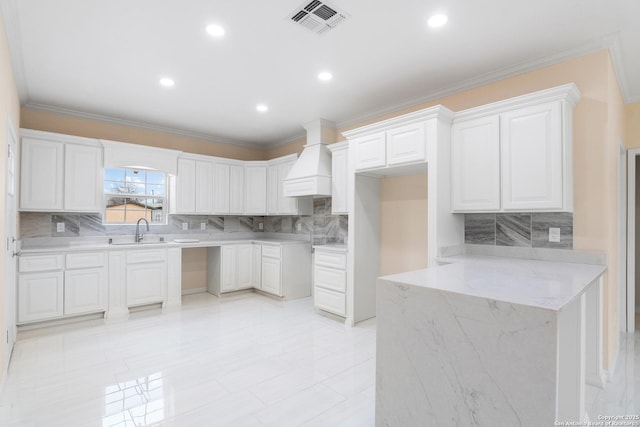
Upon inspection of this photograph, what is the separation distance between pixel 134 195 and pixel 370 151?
3.66 m

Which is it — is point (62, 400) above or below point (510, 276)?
below

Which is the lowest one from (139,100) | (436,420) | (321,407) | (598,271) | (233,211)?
(321,407)

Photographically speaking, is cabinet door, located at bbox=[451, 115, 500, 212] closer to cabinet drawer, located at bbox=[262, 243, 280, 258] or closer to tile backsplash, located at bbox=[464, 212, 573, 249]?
tile backsplash, located at bbox=[464, 212, 573, 249]

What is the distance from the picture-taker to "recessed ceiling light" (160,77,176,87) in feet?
11.5

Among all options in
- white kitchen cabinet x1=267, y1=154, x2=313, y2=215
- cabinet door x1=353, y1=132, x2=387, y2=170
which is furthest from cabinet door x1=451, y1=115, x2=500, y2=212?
white kitchen cabinet x1=267, y1=154, x2=313, y2=215

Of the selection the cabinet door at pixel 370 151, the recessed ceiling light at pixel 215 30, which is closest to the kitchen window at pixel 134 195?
the recessed ceiling light at pixel 215 30

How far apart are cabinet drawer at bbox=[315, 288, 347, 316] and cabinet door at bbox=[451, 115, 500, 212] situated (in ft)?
5.79

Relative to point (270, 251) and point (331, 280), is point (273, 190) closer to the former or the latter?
point (270, 251)

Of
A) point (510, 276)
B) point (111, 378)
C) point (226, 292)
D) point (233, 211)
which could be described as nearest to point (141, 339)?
point (111, 378)

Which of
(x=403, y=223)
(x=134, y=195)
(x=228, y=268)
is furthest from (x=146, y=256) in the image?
(x=403, y=223)

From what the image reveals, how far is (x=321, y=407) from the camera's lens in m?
2.26

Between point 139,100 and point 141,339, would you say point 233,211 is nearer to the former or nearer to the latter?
point 139,100

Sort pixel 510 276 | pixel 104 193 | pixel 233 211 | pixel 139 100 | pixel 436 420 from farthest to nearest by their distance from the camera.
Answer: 1. pixel 233 211
2. pixel 104 193
3. pixel 139 100
4. pixel 510 276
5. pixel 436 420

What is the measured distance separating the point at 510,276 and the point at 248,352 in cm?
238
